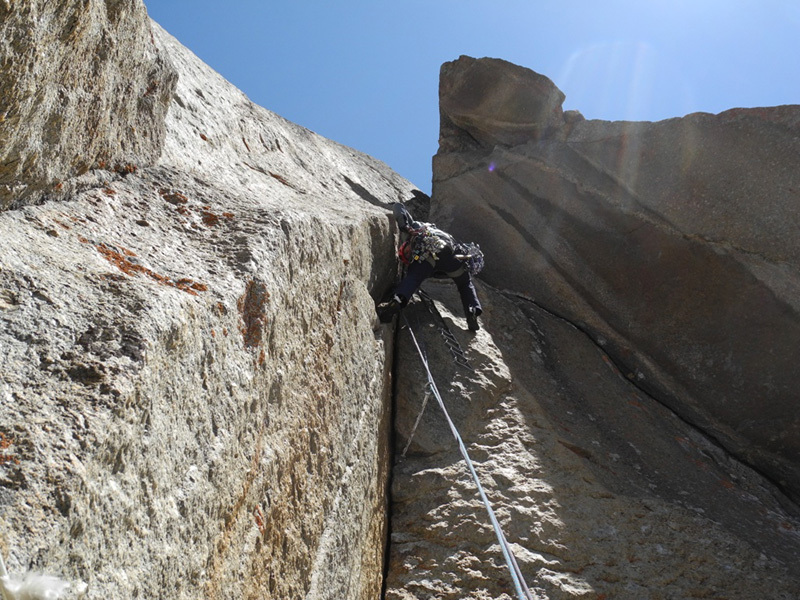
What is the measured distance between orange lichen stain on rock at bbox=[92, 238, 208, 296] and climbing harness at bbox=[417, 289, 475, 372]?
316 cm

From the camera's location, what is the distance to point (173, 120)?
3.86 meters

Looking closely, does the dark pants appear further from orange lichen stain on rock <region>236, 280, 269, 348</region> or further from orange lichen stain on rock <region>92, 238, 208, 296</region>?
orange lichen stain on rock <region>92, 238, 208, 296</region>

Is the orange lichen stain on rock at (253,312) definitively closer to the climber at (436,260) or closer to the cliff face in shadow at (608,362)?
the cliff face in shadow at (608,362)

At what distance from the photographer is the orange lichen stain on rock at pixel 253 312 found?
2.55 meters

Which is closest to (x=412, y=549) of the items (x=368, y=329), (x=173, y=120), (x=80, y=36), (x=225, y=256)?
(x=368, y=329)

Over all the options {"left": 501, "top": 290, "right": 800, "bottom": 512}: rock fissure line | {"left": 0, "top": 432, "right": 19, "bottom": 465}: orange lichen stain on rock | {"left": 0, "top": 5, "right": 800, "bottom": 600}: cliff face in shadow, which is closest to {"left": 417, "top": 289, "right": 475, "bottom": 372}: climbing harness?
{"left": 0, "top": 5, "right": 800, "bottom": 600}: cliff face in shadow

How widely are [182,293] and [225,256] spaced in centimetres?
49

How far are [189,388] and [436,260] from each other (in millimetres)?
3690

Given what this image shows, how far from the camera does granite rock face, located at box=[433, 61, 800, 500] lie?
18.9ft

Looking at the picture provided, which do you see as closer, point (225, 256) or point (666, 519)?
point (225, 256)

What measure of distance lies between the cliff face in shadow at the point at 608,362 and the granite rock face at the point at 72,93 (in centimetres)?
252

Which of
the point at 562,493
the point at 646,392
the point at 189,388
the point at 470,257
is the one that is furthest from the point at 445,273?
the point at 189,388

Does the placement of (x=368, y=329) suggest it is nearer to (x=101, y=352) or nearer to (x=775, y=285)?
(x=101, y=352)

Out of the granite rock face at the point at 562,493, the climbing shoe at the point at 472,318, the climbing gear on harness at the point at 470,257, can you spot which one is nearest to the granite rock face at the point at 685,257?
the granite rock face at the point at 562,493
